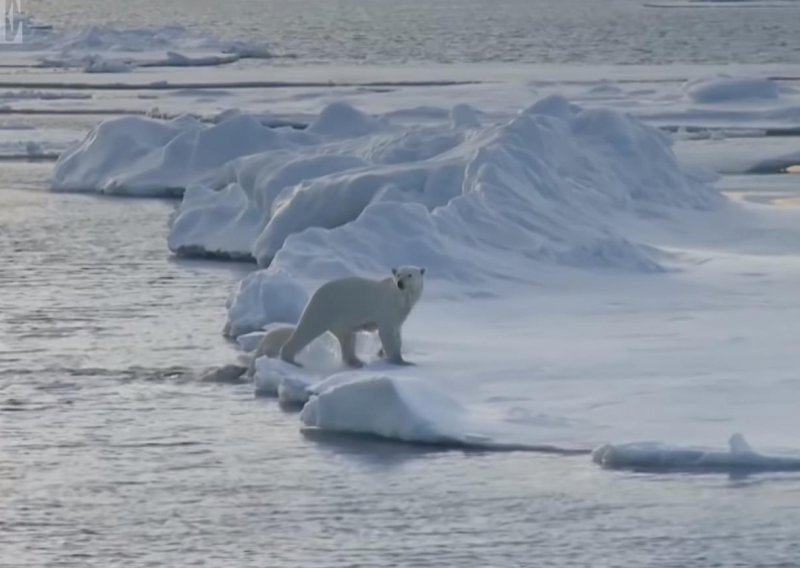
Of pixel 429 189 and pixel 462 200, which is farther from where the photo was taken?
pixel 429 189

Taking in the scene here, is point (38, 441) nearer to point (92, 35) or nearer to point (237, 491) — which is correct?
point (237, 491)

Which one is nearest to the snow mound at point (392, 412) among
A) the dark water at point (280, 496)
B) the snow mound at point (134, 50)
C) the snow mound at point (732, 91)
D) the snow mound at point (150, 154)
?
the dark water at point (280, 496)

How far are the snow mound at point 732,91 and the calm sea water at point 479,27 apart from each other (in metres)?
15.8

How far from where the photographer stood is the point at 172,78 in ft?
120

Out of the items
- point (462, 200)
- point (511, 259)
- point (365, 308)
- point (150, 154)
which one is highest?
point (150, 154)

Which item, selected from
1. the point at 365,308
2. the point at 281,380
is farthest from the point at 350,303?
the point at 281,380

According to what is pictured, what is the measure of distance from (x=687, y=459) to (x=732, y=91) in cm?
2165

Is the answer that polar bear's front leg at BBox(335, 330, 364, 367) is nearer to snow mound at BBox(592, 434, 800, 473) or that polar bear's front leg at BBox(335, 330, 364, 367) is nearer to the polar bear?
the polar bear

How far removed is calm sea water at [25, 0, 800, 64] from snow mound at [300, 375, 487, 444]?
3700cm

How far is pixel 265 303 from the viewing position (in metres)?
10.9

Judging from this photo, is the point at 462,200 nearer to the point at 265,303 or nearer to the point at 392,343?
the point at 265,303

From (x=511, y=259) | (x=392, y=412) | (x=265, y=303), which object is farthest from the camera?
(x=511, y=259)

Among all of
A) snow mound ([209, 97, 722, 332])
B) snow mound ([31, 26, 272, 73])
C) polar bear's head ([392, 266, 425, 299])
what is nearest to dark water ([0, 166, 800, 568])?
polar bear's head ([392, 266, 425, 299])

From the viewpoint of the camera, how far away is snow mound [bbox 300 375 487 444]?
8211 millimetres
